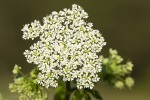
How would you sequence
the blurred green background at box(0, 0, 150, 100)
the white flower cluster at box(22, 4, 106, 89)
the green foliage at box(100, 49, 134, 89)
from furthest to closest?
the blurred green background at box(0, 0, 150, 100)
the green foliage at box(100, 49, 134, 89)
the white flower cluster at box(22, 4, 106, 89)

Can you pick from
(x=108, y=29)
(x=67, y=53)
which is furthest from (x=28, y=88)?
(x=108, y=29)

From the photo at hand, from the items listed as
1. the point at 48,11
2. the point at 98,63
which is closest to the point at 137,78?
the point at 48,11

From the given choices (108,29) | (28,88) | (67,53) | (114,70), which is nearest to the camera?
(67,53)

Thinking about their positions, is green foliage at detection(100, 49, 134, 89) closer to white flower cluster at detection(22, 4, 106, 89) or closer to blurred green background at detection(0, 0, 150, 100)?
white flower cluster at detection(22, 4, 106, 89)

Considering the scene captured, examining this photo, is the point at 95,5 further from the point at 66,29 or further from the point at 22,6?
the point at 66,29

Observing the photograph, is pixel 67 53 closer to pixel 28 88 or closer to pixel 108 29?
pixel 28 88

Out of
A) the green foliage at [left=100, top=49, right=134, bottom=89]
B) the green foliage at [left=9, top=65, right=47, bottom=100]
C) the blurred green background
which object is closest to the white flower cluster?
the green foliage at [left=9, top=65, right=47, bottom=100]

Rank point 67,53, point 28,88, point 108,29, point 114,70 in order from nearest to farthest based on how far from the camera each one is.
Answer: point 67,53, point 28,88, point 114,70, point 108,29
